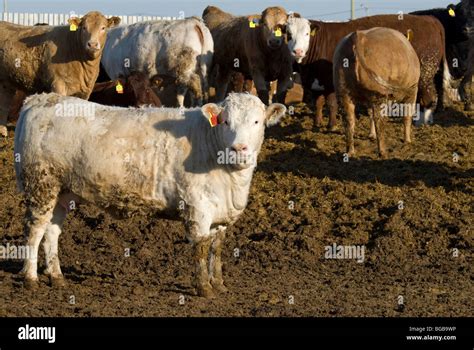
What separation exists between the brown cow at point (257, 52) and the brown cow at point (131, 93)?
2.40 metres

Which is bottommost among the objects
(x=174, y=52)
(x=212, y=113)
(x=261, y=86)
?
(x=261, y=86)

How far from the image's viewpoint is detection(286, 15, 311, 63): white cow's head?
16641 millimetres

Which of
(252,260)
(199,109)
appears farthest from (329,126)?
(199,109)

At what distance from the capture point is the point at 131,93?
50.4 ft

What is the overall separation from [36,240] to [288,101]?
33.6ft

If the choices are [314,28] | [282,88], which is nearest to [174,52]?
[282,88]

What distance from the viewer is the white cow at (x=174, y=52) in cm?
1761

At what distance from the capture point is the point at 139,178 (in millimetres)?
9773

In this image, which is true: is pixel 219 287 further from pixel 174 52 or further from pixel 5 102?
pixel 174 52

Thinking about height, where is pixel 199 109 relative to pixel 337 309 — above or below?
above

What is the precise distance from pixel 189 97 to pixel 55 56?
4.03 metres

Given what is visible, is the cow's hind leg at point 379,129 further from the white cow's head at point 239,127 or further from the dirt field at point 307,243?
the white cow's head at point 239,127

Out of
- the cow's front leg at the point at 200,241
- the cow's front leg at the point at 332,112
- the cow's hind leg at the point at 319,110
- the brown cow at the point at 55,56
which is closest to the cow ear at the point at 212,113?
the cow's front leg at the point at 200,241
